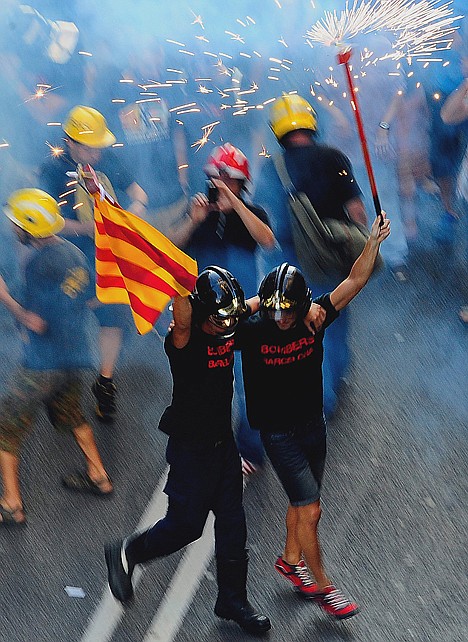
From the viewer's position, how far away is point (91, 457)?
5398mm

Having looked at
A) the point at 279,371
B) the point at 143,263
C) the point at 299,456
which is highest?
the point at 143,263

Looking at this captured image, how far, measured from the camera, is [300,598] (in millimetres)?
4734

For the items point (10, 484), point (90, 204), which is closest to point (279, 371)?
point (10, 484)

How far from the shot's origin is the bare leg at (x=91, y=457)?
5371 mm

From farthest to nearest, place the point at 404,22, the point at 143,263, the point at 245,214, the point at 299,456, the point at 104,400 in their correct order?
1. the point at 404,22
2. the point at 104,400
3. the point at 245,214
4. the point at 299,456
5. the point at 143,263

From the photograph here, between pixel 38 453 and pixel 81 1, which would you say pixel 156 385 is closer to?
pixel 38 453

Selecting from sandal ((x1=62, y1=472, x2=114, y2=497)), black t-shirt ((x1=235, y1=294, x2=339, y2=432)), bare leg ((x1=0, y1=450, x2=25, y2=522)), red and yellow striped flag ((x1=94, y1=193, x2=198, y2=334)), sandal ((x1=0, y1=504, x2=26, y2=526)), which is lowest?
sandal ((x1=62, y1=472, x2=114, y2=497))

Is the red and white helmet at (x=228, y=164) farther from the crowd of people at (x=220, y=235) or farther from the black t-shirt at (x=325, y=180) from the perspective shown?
the black t-shirt at (x=325, y=180)

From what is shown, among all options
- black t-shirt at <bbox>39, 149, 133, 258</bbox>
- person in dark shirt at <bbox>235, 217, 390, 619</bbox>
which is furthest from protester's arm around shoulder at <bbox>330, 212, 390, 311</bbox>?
black t-shirt at <bbox>39, 149, 133, 258</bbox>

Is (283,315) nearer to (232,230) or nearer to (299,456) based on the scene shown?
(299,456)

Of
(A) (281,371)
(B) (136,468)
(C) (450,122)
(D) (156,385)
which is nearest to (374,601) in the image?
(A) (281,371)

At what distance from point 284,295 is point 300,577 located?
4.23 feet

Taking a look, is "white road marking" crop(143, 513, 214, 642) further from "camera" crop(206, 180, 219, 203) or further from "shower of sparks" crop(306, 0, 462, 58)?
"shower of sparks" crop(306, 0, 462, 58)

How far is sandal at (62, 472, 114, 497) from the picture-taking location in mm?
5371
